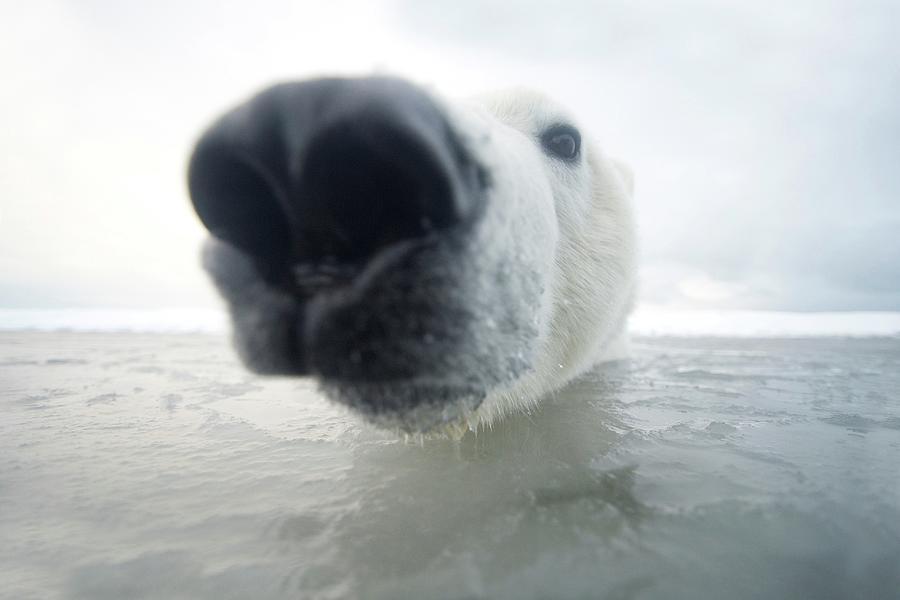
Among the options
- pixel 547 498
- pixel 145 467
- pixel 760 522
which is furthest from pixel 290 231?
pixel 145 467

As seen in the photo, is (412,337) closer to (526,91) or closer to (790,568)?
(790,568)

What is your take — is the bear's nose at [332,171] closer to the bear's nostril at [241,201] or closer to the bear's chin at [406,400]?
the bear's nostril at [241,201]

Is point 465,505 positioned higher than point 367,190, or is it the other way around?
point 367,190

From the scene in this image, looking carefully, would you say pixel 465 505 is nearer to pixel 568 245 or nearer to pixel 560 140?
pixel 568 245

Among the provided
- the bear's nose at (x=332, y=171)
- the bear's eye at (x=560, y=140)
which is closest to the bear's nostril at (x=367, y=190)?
the bear's nose at (x=332, y=171)

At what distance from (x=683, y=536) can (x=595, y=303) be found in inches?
57.0

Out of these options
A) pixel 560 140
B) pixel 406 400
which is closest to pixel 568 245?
pixel 560 140

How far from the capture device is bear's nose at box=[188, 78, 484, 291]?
0.74 meters

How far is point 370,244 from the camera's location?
86cm

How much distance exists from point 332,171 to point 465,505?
1.18 metres

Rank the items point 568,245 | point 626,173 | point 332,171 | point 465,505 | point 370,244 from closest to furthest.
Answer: point 332,171 → point 370,244 → point 465,505 → point 568,245 → point 626,173

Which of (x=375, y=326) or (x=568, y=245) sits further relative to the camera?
(x=568, y=245)

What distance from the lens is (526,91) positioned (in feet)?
8.73

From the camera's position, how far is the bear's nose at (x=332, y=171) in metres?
0.74
